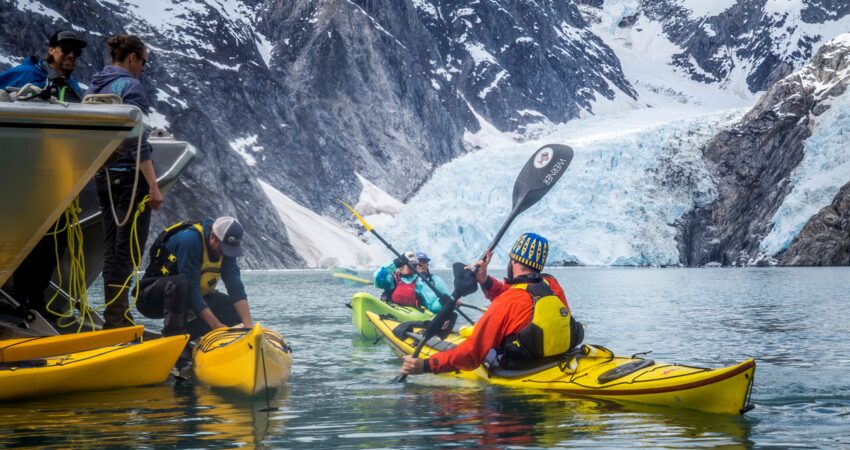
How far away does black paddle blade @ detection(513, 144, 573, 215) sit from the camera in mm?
11625

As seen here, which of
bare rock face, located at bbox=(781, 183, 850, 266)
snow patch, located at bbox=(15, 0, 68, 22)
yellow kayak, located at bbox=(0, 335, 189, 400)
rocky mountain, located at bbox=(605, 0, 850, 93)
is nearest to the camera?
yellow kayak, located at bbox=(0, 335, 189, 400)

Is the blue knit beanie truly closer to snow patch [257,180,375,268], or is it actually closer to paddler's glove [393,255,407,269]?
paddler's glove [393,255,407,269]

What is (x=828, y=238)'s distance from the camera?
54312mm

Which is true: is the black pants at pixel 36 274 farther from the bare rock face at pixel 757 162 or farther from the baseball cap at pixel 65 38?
the bare rock face at pixel 757 162

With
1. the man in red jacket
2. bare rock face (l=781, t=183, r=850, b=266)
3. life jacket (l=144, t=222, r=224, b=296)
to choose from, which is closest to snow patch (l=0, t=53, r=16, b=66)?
bare rock face (l=781, t=183, r=850, b=266)

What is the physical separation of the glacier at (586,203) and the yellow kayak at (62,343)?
43.7 metres

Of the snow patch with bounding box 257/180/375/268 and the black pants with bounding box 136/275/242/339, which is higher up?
Result: the black pants with bounding box 136/275/242/339

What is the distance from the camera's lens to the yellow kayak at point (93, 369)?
6.87m

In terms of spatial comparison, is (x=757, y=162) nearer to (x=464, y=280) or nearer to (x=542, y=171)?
(x=542, y=171)

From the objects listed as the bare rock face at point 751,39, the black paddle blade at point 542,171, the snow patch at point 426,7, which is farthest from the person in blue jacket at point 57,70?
the bare rock face at point 751,39

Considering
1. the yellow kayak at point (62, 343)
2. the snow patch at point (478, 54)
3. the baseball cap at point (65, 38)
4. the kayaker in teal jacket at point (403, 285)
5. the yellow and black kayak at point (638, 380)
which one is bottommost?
the kayaker in teal jacket at point (403, 285)

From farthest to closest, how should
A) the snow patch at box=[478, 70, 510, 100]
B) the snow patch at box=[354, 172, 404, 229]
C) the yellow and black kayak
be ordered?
1. the snow patch at box=[478, 70, 510, 100]
2. the snow patch at box=[354, 172, 404, 229]
3. the yellow and black kayak

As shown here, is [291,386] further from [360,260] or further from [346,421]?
[360,260]

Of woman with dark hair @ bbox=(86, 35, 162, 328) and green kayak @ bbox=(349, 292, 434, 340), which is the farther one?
green kayak @ bbox=(349, 292, 434, 340)
